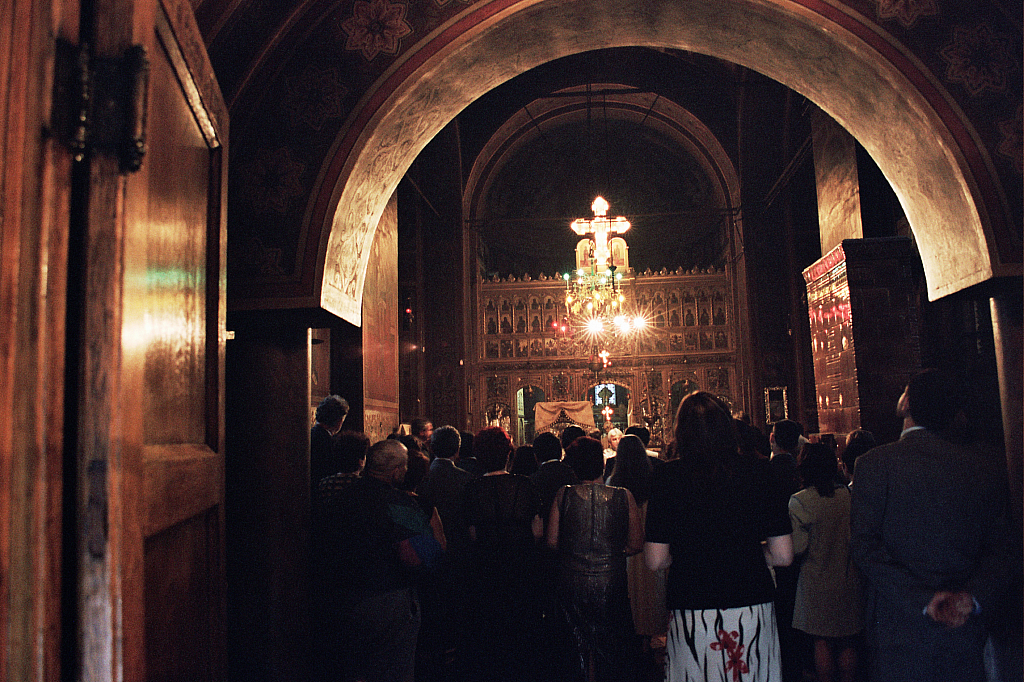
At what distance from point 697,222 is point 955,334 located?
1153cm

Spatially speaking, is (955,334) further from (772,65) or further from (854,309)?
(772,65)

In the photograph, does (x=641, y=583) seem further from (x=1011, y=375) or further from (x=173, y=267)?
(x=173, y=267)

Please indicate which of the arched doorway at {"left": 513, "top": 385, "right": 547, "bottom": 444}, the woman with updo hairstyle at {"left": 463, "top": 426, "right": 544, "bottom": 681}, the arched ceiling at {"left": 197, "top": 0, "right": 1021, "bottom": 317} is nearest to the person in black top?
the arched ceiling at {"left": 197, "top": 0, "right": 1021, "bottom": 317}

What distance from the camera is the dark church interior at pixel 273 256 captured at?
1.27 meters

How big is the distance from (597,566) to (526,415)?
18.5 metres

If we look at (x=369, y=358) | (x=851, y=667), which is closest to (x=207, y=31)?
(x=851, y=667)

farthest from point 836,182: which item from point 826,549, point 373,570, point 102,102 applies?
point 102,102

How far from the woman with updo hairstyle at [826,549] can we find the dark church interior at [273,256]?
770 millimetres

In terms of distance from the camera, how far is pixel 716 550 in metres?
2.39

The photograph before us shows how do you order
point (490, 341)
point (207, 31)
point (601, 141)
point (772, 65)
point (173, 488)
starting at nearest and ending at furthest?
point (173, 488), point (207, 31), point (772, 65), point (490, 341), point (601, 141)

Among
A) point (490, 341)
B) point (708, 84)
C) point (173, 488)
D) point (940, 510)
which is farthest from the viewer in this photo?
point (490, 341)

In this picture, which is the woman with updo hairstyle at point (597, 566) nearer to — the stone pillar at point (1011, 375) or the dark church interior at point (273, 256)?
the dark church interior at point (273, 256)

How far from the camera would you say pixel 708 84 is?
49.6 ft

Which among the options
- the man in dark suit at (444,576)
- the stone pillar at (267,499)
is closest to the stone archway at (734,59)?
the stone pillar at (267,499)
